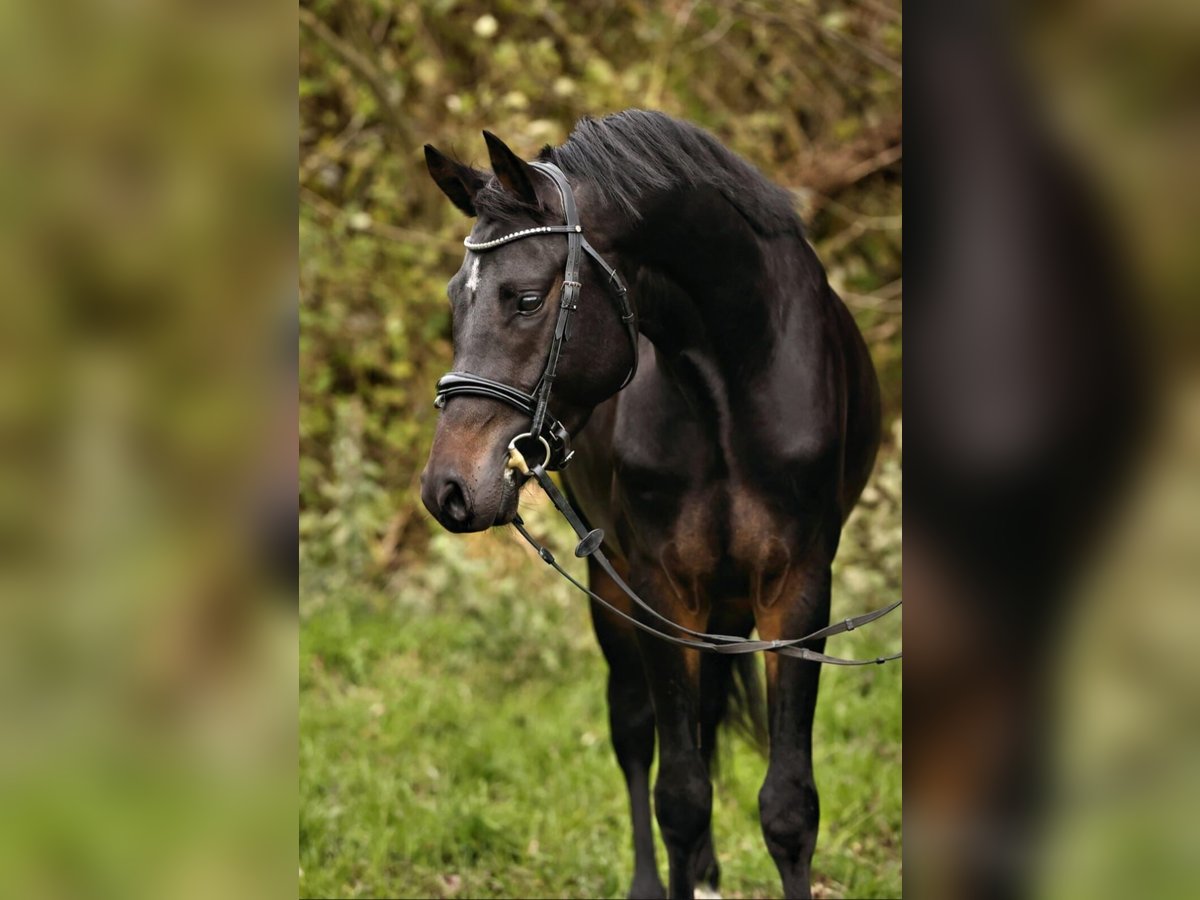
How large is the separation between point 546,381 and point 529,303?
160 mm

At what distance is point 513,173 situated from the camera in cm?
244

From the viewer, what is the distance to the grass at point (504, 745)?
4359 mm

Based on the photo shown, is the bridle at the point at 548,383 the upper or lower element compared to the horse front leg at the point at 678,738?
upper

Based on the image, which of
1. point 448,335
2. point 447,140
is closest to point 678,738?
point 448,335

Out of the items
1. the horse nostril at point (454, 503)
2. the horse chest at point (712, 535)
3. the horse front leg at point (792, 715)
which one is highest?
the horse nostril at point (454, 503)

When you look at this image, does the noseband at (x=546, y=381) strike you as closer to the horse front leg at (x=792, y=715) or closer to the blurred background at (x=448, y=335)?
the horse front leg at (x=792, y=715)

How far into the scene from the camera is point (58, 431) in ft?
2.91

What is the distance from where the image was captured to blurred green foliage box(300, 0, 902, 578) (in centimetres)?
755

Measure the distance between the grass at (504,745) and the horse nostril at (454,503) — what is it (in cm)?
203

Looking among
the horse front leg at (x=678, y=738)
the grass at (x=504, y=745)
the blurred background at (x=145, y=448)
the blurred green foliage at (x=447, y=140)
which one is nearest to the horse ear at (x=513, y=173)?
the horse front leg at (x=678, y=738)

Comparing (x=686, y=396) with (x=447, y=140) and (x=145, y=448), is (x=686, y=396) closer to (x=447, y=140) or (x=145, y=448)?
(x=145, y=448)

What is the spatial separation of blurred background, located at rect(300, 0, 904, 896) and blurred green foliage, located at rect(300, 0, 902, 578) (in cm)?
2

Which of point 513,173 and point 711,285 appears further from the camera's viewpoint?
point 711,285

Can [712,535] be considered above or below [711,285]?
below
